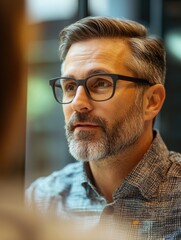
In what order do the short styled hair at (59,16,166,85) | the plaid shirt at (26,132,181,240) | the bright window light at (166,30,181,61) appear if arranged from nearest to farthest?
the plaid shirt at (26,132,181,240)
the short styled hair at (59,16,166,85)
the bright window light at (166,30,181,61)

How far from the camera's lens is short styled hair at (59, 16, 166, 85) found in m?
0.80

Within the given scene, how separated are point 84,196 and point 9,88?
0.65 meters

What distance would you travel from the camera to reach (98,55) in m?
0.79

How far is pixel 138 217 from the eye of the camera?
2.36 feet

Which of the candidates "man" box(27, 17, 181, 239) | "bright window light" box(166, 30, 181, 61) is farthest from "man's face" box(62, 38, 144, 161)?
"bright window light" box(166, 30, 181, 61)

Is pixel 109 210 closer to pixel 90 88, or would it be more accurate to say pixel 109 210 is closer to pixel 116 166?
pixel 116 166

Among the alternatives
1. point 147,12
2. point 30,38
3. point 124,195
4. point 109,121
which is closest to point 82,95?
point 109,121

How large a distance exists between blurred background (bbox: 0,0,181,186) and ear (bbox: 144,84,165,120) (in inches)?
7.4

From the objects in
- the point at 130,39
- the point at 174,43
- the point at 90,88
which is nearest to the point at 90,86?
the point at 90,88

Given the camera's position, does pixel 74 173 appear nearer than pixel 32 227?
No

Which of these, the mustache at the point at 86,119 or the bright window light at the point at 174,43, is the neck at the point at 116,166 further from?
the bright window light at the point at 174,43

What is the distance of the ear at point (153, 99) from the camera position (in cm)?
84

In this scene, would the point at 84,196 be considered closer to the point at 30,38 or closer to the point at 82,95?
the point at 82,95

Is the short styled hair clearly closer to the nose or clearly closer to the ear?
the ear
